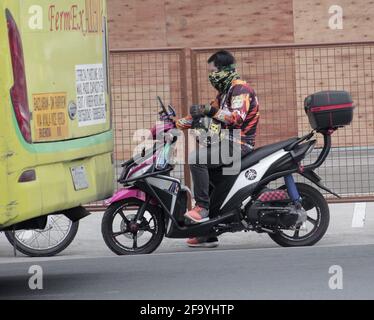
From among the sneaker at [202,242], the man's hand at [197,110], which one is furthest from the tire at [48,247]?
the man's hand at [197,110]

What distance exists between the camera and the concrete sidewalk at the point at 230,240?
1137 centimetres

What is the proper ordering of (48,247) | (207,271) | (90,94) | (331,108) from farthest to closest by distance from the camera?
(48,247) < (331,108) < (207,271) < (90,94)

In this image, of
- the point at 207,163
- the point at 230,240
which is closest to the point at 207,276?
the point at 207,163

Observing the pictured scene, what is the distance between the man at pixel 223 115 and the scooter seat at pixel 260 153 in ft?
0.22

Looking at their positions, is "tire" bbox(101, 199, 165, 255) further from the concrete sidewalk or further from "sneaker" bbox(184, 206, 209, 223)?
the concrete sidewalk

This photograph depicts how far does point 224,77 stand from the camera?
10.8 meters

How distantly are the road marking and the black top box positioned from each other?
6.46ft

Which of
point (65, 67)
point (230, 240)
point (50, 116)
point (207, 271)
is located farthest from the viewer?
point (230, 240)

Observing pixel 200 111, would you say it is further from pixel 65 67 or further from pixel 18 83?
pixel 18 83

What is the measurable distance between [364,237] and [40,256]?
322cm

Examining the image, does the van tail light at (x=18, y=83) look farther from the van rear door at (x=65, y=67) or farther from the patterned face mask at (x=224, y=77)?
the patterned face mask at (x=224, y=77)

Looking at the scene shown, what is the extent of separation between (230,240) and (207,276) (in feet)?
8.36

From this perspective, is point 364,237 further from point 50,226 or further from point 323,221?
point 50,226
